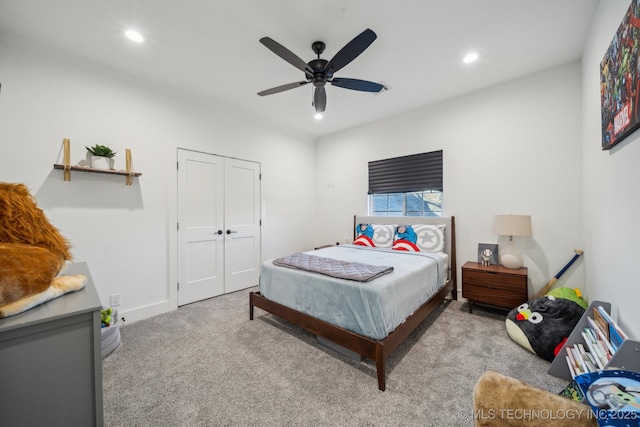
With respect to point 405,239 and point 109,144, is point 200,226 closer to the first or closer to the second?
point 109,144

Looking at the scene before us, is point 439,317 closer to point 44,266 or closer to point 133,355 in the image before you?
point 133,355

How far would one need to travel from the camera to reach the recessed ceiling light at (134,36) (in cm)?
214

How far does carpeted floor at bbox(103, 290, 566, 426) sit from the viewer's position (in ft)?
4.96

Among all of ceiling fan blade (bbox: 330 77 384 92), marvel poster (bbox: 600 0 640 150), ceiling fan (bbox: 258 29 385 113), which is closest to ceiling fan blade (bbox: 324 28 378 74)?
ceiling fan (bbox: 258 29 385 113)

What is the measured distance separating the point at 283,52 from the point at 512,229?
2.88 metres

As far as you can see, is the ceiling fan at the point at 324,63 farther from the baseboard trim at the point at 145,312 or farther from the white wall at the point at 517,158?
the baseboard trim at the point at 145,312

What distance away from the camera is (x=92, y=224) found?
256 cm

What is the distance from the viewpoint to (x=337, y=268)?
94.2 inches

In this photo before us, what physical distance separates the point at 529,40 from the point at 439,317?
290cm

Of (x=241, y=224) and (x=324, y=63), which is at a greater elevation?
(x=324, y=63)

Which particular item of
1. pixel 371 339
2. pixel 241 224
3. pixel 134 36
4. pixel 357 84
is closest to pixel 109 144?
pixel 134 36

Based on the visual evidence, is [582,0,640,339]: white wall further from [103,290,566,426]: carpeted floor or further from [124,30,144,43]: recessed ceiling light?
[124,30,144,43]: recessed ceiling light

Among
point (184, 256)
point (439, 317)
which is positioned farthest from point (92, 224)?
point (439, 317)

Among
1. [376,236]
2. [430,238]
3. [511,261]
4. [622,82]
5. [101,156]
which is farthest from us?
[376,236]
